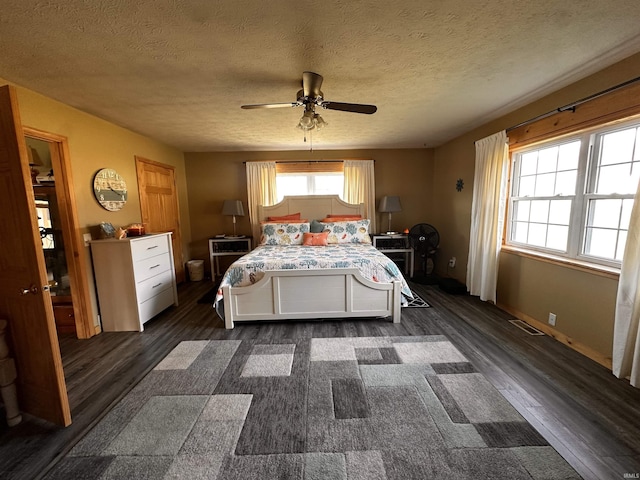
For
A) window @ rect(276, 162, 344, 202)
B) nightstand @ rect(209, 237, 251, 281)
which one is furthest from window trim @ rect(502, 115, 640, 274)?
nightstand @ rect(209, 237, 251, 281)


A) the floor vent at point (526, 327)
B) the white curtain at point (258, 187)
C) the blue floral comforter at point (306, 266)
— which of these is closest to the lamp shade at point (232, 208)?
the white curtain at point (258, 187)

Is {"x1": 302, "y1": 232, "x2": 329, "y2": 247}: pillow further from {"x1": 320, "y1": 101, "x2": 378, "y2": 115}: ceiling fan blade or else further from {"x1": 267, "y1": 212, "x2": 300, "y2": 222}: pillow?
{"x1": 320, "y1": 101, "x2": 378, "y2": 115}: ceiling fan blade

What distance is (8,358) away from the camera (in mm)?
1539

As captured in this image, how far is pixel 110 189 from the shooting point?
9.73 feet

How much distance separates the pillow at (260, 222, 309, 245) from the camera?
4.03 m

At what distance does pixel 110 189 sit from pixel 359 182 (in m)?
3.65

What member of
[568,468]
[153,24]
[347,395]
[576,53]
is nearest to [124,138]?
[153,24]

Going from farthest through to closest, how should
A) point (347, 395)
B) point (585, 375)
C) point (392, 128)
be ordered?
point (392, 128)
point (585, 375)
point (347, 395)

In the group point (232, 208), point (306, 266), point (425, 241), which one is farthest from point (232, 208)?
point (425, 241)

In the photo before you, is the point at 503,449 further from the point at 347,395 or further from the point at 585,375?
the point at 585,375

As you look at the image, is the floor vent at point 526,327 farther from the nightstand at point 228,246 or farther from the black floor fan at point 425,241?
the nightstand at point 228,246

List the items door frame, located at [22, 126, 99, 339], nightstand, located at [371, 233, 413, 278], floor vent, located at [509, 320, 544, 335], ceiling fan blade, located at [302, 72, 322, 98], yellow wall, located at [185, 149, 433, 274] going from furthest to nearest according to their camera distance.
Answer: yellow wall, located at [185, 149, 433, 274], nightstand, located at [371, 233, 413, 278], floor vent, located at [509, 320, 544, 335], door frame, located at [22, 126, 99, 339], ceiling fan blade, located at [302, 72, 322, 98]

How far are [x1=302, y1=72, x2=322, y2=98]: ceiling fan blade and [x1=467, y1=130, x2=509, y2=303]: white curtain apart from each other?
2.29 meters

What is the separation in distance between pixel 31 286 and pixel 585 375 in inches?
146
